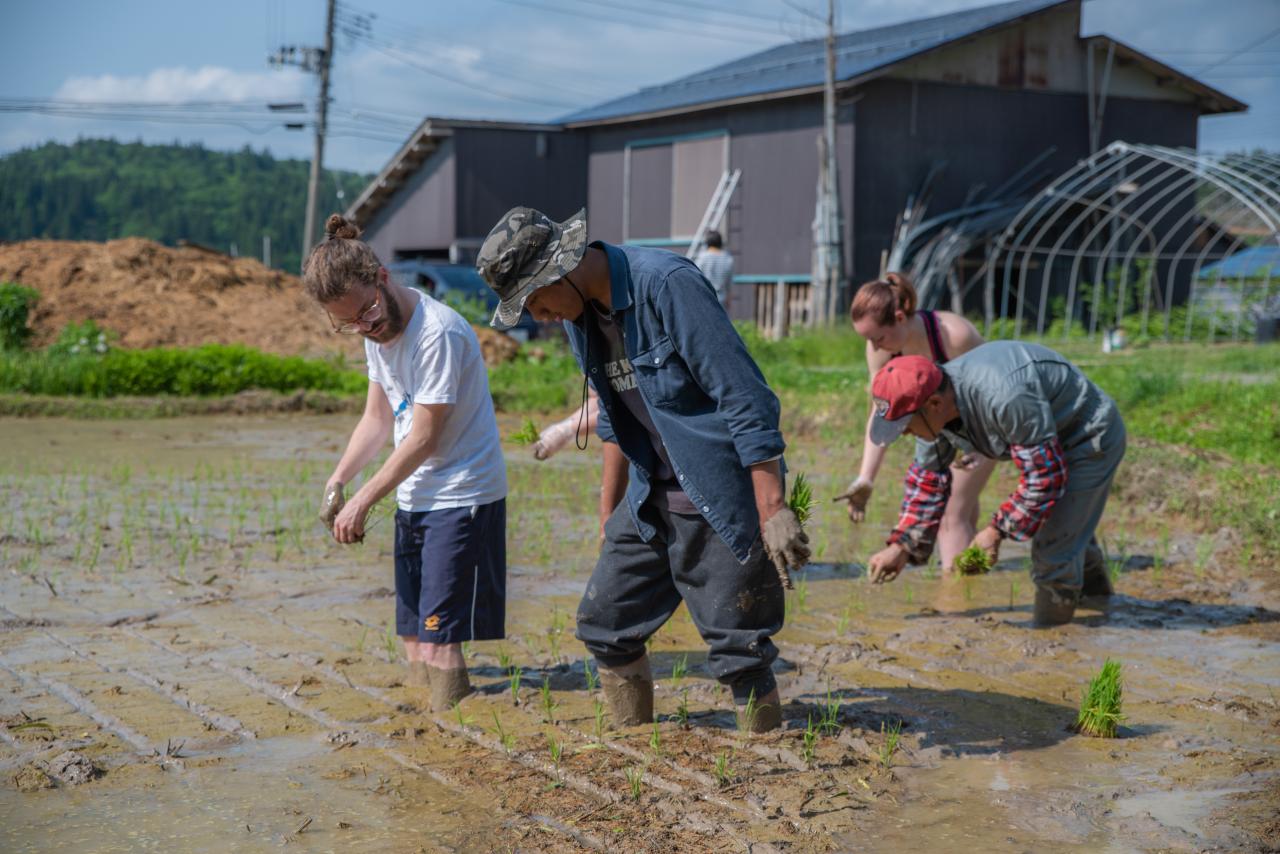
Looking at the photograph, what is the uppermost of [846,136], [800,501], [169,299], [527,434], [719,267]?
[846,136]

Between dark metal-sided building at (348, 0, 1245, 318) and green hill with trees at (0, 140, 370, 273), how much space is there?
54.9 ft

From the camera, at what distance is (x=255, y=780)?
3750 millimetres

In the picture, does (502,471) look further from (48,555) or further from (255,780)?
(48,555)

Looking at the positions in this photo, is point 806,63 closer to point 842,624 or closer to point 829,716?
point 842,624

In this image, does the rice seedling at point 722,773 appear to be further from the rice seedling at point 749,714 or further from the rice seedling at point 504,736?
the rice seedling at point 504,736

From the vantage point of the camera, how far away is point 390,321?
13.3ft

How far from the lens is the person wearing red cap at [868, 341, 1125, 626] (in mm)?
4891

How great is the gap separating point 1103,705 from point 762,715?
111 cm

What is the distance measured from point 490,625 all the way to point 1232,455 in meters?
6.21

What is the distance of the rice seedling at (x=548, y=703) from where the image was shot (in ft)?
14.1

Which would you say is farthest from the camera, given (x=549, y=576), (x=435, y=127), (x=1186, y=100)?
(x=435, y=127)

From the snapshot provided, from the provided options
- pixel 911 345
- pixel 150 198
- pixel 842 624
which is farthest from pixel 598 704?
pixel 150 198

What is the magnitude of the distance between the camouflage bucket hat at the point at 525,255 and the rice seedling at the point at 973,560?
7.36ft

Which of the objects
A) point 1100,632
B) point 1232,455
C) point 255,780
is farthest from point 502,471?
point 1232,455
